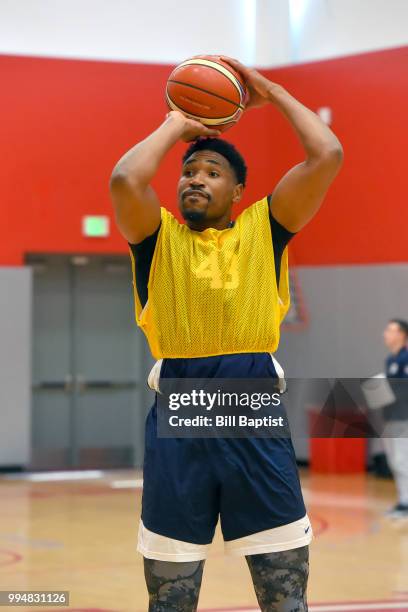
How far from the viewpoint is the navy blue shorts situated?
2.98 meters

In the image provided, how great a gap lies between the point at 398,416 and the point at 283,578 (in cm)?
581

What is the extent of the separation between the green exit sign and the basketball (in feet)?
27.3

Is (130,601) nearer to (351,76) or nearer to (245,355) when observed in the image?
(245,355)

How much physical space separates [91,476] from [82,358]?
1428 millimetres

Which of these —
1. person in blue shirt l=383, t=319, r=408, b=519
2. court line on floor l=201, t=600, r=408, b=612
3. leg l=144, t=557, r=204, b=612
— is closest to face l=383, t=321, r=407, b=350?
person in blue shirt l=383, t=319, r=408, b=519

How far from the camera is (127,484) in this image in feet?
35.5

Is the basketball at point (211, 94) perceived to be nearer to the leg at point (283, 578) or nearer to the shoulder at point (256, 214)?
the shoulder at point (256, 214)

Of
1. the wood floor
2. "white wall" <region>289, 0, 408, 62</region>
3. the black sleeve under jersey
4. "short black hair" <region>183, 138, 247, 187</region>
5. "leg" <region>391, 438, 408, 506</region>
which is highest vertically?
"white wall" <region>289, 0, 408, 62</region>

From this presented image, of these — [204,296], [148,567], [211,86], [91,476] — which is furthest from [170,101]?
[91,476]

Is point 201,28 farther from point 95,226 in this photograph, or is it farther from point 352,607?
point 352,607

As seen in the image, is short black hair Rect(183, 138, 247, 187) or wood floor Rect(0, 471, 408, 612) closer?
short black hair Rect(183, 138, 247, 187)

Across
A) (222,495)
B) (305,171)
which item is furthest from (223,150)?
(222,495)

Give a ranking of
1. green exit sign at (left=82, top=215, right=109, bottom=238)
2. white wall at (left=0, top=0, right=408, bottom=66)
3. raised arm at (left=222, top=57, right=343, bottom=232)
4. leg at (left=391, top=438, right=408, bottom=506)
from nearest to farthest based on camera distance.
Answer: raised arm at (left=222, top=57, right=343, bottom=232) < leg at (left=391, top=438, right=408, bottom=506) < white wall at (left=0, top=0, right=408, bottom=66) < green exit sign at (left=82, top=215, right=109, bottom=238)

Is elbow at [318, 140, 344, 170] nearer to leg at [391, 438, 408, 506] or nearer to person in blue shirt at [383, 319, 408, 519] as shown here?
person in blue shirt at [383, 319, 408, 519]
